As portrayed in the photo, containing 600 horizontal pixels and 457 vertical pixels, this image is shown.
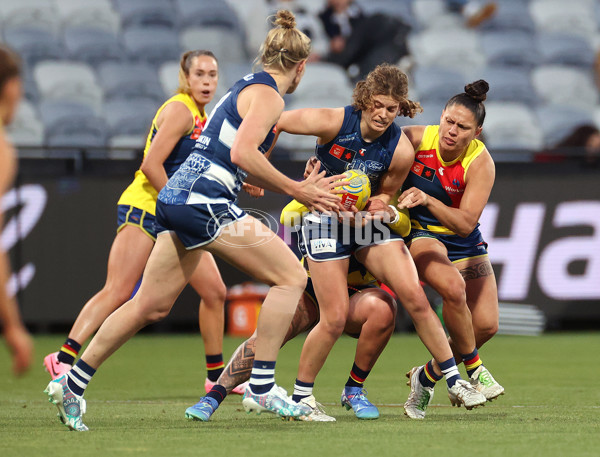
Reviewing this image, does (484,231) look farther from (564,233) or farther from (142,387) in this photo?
(142,387)

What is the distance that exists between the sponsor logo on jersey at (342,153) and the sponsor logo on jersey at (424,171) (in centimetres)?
71

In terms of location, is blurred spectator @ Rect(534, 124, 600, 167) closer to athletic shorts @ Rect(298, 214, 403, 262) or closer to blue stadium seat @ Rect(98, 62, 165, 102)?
blue stadium seat @ Rect(98, 62, 165, 102)

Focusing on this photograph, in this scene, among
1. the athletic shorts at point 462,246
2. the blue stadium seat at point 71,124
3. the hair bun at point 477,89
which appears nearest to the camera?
the hair bun at point 477,89

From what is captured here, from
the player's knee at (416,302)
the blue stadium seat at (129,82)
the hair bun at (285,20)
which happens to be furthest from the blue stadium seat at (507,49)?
the hair bun at (285,20)

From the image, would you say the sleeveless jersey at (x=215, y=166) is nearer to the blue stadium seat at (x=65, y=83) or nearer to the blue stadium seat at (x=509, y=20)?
the blue stadium seat at (x=65, y=83)

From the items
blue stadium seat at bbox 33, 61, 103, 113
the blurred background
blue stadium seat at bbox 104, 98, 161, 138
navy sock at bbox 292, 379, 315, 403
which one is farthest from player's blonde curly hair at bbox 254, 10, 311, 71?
blue stadium seat at bbox 33, 61, 103, 113

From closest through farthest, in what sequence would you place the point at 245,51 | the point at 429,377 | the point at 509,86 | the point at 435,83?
the point at 429,377 → the point at 435,83 → the point at 245,51 → the point at 509,86

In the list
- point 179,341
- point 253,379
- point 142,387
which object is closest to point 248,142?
point 253,379

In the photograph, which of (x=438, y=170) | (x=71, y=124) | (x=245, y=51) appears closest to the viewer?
(x=438, y=170)

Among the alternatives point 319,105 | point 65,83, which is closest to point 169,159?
point 319,105

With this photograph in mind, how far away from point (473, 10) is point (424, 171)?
12614 mm

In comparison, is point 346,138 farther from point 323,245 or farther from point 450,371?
point 450,371

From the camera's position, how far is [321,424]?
5.86 m

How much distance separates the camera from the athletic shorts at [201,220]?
5.54 meters
